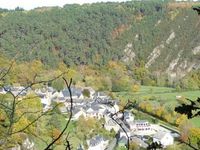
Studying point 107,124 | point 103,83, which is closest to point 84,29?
point 103,83

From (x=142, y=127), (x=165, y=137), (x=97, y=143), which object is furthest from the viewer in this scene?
(x=142, y=127)

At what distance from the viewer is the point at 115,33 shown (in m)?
67.1

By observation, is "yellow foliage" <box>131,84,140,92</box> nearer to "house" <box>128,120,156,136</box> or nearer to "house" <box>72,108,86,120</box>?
"house" <box>72,108,86,120</box>

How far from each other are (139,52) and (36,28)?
41.2ft

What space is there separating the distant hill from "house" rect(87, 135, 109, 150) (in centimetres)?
3042

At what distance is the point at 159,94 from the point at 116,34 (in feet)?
93.6

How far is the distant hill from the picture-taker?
58875 mm

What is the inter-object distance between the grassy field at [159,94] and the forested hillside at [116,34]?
1096 cm

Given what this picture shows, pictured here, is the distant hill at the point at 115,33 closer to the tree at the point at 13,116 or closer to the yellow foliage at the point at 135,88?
the yellow foliage at the point at 135,88

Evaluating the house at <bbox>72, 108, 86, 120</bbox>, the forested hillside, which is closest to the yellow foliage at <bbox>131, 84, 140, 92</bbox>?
the house at <bbox>72, 108, 86, 120</bbox>

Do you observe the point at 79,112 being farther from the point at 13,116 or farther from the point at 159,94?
the point at 13,116

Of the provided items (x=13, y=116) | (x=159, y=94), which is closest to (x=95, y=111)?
(x=159, y=94)

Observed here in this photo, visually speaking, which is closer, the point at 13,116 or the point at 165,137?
the point at 13,116

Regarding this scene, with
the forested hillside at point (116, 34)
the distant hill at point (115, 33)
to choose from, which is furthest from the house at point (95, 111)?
the distant hill at point (115, 33)
